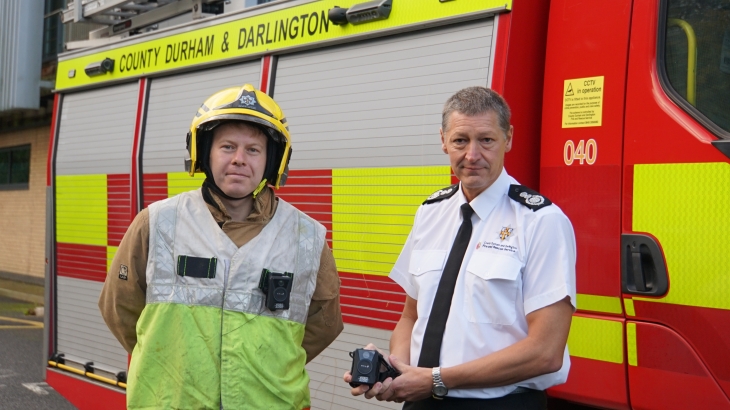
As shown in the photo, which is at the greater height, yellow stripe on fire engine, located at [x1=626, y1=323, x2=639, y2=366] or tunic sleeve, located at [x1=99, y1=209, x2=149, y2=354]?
tunic sleeve, located at [x1=99, y1=209, x2=149, y2=354]

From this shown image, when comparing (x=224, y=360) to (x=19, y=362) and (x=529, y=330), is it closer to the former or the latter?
Answer: (x=529, y=330)

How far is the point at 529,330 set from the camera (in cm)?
239

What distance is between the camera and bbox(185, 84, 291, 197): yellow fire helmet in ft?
8.54

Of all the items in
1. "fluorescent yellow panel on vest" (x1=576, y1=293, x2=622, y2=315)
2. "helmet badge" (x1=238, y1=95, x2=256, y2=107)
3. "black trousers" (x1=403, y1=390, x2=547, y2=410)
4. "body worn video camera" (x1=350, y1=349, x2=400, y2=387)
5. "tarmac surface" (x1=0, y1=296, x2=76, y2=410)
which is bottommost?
"tarmac surface" (x1=0, y1=296, x2=76, y2=410)

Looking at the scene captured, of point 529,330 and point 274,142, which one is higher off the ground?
point 274,142

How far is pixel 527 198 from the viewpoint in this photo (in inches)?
98.8

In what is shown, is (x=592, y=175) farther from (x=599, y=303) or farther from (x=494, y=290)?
(x=494, y=290)

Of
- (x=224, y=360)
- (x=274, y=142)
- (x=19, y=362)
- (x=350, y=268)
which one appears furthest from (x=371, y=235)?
(x=19, y=362)

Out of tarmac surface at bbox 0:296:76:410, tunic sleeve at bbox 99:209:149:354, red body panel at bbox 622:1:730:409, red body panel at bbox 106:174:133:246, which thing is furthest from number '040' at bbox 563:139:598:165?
tarmac surface at bbox 0:296:76:410

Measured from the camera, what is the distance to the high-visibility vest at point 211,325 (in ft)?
8.18

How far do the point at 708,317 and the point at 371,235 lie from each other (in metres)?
1.46

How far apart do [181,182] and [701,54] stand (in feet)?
9.50

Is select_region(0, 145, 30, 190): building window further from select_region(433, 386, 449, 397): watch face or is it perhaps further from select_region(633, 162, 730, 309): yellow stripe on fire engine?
select_region(433, 386, 449, 397): watch face

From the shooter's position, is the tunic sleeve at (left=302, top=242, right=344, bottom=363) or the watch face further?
the tunic sleeve at (left=302, top=242, right=344, bottom=363)
